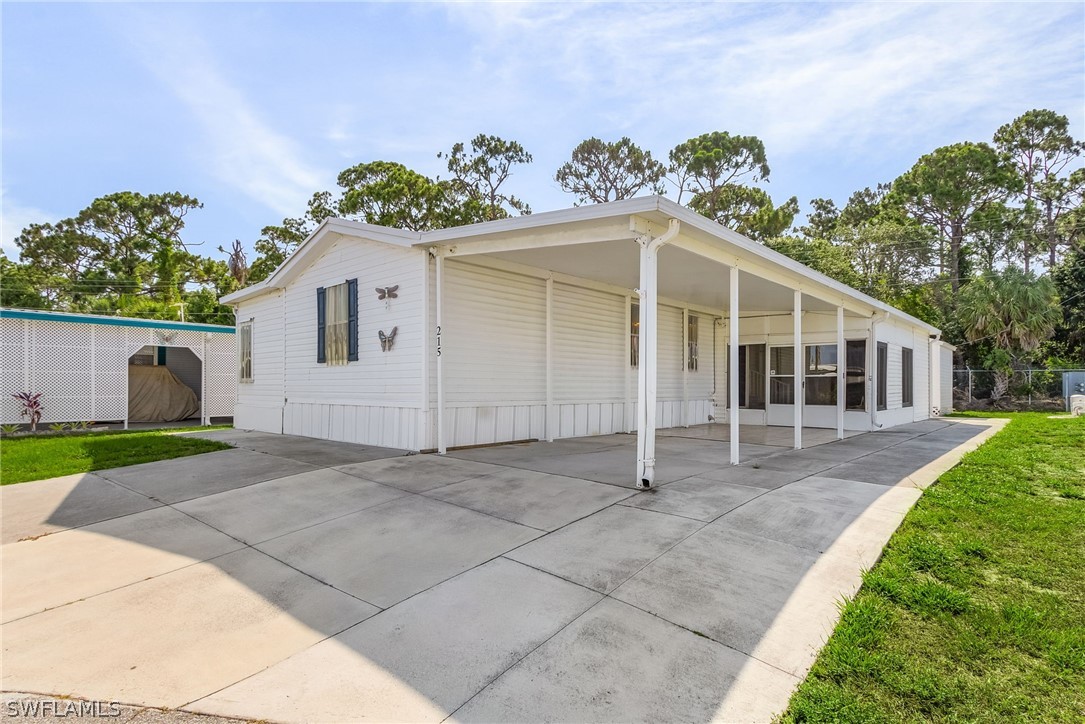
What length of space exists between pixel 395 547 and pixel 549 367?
5283 mm

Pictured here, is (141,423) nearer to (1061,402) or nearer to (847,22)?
(847,22)

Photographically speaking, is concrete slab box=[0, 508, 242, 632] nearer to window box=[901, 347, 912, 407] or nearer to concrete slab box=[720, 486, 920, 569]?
concrete slab box=[720, 486, 920, 569]

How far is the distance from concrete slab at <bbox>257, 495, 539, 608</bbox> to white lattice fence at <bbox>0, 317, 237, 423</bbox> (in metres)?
13.0

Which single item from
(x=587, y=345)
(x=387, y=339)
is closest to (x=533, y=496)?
(x=387, y=339)

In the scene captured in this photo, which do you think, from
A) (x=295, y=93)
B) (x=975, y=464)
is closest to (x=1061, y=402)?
(x=975, y=464)

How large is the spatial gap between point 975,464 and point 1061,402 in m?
17.5

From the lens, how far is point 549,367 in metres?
8.89

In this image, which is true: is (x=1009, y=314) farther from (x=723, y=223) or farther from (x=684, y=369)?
(x=684, y=369)

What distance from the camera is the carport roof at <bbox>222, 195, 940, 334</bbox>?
17.6ft

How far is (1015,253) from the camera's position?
89.3ft

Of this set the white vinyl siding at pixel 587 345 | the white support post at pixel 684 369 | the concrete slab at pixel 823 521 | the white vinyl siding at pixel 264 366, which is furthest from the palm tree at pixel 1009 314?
the white vinyl siding at pixel 264 366

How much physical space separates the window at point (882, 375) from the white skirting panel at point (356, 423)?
1026 cm

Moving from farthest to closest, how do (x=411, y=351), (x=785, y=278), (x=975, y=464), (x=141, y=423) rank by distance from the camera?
(x=141, y=423)
(x=785, y=278)
(x=411, y=351)
(x=975, y=464)

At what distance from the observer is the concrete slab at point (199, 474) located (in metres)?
5.64
